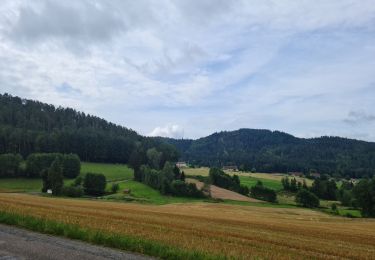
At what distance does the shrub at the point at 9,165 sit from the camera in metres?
129

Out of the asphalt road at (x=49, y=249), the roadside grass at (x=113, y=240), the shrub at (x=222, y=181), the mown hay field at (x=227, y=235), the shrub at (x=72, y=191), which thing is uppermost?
the shrub at (x=222, y=181)

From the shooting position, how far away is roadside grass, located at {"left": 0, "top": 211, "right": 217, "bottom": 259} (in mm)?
15167

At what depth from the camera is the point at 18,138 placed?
554ft

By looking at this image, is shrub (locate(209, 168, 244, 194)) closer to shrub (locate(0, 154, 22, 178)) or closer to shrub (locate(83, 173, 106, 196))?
shrub (locate(83, 173, 106, 196))

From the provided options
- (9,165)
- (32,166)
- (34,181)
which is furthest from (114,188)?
(9,165)

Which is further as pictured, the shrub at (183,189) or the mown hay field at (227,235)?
the shrub at (183,189)

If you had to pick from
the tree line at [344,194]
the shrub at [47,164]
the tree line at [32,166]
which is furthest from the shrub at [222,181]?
the tree line at [32,166]

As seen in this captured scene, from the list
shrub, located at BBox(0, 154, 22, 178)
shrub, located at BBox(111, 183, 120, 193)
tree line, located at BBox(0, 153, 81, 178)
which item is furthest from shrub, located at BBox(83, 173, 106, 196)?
shrub, located at BBox(0, 154, 22, 178)

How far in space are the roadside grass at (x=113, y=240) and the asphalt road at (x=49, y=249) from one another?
684 mm

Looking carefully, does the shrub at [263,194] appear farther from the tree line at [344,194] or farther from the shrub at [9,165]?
the shrub at [9,165]

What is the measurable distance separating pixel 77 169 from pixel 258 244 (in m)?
122

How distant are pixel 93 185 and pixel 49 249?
350ft

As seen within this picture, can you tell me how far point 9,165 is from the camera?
Result: 428 ft

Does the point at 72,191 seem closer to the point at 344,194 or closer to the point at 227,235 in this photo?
the point at 344,194
